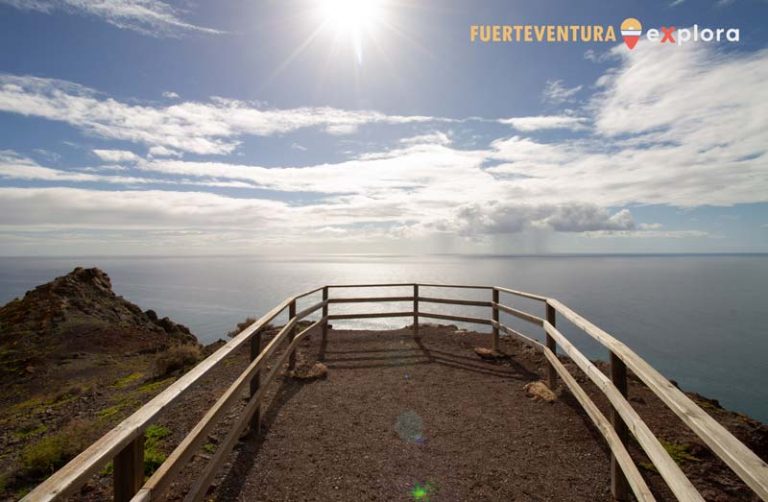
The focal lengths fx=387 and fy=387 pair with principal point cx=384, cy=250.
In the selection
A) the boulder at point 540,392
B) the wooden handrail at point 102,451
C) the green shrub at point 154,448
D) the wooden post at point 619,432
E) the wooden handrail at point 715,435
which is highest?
the wooden handrail at point 102,451

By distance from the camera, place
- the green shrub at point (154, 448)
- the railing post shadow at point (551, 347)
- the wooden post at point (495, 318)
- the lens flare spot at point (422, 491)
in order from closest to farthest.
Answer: the lens flare spot at point (422, 491), the green shrub at point (154, 448), the railing post shadow at point (551, 347), the wooden post at point (495, 318)

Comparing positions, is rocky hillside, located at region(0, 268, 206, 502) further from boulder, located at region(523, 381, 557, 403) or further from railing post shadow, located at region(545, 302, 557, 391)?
railing post shadow, located at region(545, 302, 557, 391)

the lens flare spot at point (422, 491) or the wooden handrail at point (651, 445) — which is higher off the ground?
the wooden handrail at point (651, 445)

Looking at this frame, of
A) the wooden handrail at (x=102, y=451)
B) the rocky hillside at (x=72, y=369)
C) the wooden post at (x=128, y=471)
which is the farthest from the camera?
the rocky hillside at (x=72, y=369)

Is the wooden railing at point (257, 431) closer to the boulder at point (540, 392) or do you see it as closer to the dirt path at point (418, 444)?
the dirt path at point (418, 444)

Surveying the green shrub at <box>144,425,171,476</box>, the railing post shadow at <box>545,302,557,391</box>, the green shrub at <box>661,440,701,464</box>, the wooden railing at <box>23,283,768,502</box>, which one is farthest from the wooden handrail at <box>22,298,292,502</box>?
the railing post shadow at <box>545,302,557,391</box>

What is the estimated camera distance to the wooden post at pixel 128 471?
2259 millimetres

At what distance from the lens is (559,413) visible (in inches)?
245

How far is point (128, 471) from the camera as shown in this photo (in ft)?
7.62

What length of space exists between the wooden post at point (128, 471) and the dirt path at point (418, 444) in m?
2.13

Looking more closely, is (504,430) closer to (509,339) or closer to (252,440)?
(252,440)

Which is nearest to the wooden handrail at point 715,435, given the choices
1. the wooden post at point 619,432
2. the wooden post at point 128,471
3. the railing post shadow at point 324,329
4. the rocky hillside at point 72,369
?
the wooden post at point 619,432

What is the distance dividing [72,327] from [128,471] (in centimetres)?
1702

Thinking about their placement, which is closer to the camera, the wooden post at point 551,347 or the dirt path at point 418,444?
the dirt path at point 418,444
